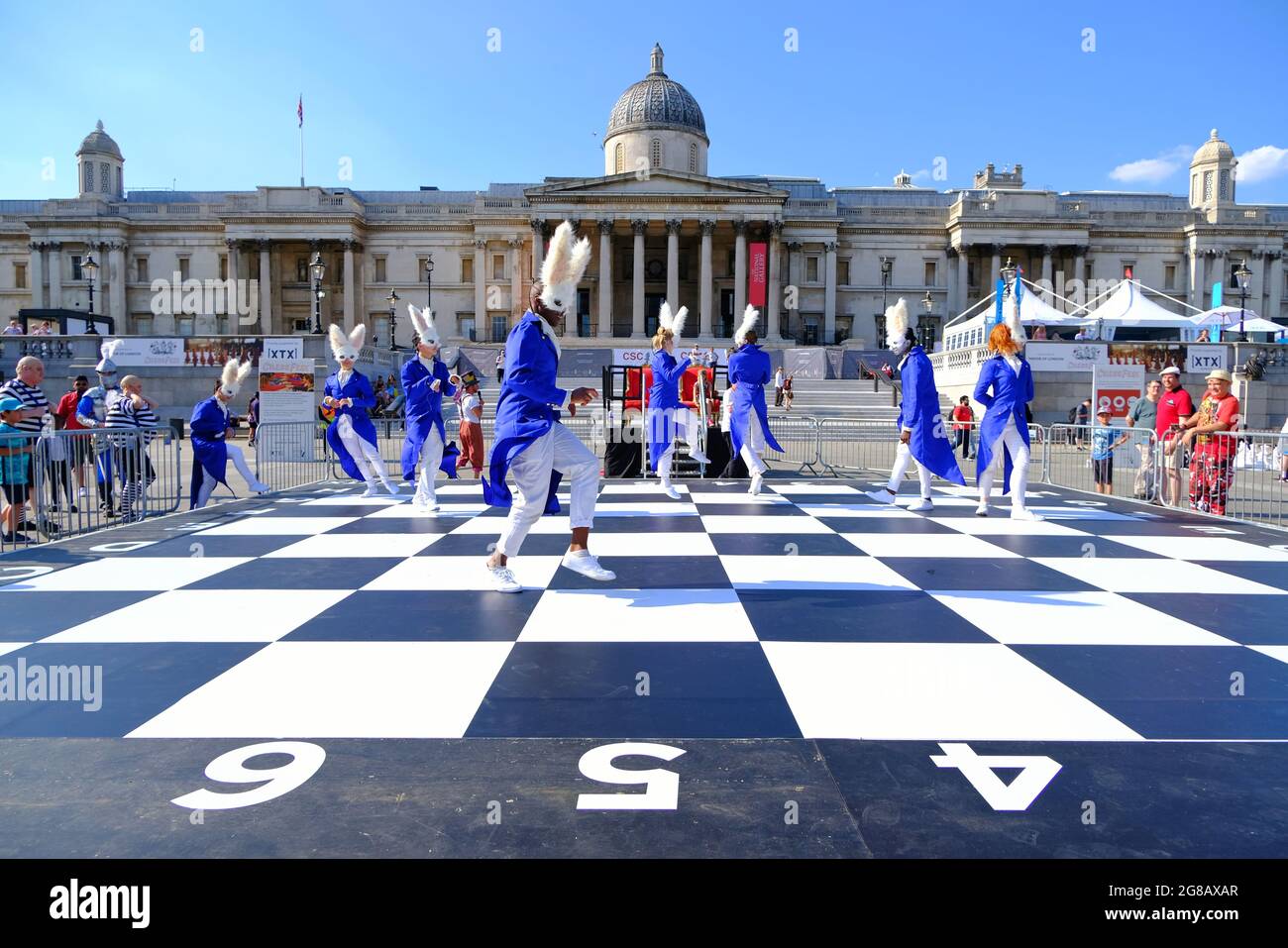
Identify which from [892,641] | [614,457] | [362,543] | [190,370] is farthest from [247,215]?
[892,641]

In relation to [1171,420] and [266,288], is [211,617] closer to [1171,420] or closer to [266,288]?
[1171,420]

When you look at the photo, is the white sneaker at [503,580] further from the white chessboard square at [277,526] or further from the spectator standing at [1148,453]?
the spectator standing at [1148,453]

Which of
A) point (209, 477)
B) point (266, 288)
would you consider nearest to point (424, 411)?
point (209, 477)

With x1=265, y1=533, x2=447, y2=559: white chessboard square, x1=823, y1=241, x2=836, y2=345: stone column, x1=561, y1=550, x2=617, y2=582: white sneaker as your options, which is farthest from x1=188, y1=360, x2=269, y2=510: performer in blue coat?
x1=823, y1=241, x2=836, y2=345: stone column

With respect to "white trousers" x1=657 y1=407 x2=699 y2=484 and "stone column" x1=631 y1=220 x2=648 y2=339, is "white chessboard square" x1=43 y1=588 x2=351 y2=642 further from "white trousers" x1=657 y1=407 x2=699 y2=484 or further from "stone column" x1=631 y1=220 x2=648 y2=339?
"stone column" x1=631 y1=220 x2=648 y2=339

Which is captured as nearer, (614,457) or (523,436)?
(523,436)

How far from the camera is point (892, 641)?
4.27 m

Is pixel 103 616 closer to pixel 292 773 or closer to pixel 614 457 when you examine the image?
pixel 292 773

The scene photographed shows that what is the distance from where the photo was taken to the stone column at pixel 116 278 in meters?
61.1

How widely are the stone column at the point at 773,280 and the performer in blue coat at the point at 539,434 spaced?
51284mm

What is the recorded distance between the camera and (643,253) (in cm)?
5578

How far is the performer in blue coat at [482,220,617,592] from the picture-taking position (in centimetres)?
536

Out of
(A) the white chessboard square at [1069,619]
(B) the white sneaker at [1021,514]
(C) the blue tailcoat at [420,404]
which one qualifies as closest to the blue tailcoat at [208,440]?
(C) the blue tailcoat at [420,404]

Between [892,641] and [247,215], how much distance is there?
63.9 meters
